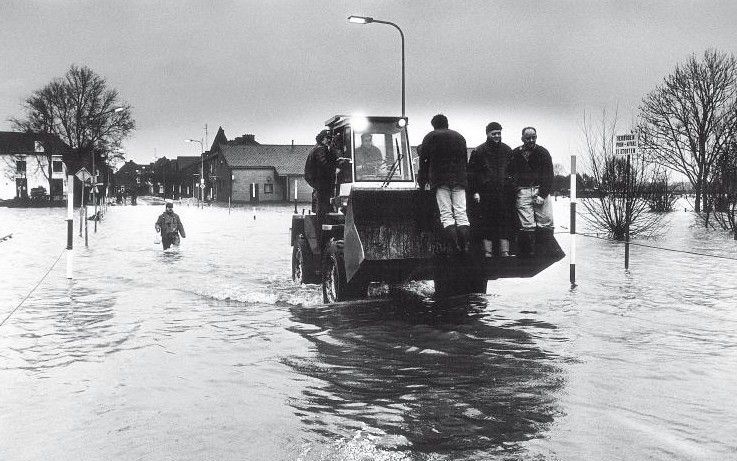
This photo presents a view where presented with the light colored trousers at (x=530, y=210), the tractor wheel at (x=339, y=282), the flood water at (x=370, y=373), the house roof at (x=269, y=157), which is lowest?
the flood water at (x=370, y=373)

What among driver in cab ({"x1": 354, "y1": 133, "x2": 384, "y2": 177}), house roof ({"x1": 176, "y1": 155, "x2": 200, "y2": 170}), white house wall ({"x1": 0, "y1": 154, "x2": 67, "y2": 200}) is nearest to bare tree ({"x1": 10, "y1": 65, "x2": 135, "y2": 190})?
white house wall ({"x1": 0, "y1": 154, "x2": 67, "y2": 200})

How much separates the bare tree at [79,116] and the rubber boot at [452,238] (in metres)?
70.7

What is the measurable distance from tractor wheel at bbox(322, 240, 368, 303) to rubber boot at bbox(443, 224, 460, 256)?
1.24 meters

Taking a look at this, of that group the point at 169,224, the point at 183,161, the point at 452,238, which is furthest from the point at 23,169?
the point at 452,238

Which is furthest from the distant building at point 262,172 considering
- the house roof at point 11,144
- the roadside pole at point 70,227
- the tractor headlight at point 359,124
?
the tractor headlight at point 359,124

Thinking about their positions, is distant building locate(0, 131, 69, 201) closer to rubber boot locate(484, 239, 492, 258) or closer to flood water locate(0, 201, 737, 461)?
flood water locate(0, 201, 737, 461)

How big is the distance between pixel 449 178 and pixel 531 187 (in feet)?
4.54

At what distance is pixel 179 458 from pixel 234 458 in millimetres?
310

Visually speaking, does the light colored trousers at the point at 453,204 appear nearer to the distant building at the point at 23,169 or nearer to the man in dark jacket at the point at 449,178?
the man in dark jacket at the point at 449,178

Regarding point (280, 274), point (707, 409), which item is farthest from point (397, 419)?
point (280, 274)

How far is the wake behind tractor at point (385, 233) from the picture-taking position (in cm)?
931

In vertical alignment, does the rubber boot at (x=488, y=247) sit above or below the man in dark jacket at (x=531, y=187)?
below

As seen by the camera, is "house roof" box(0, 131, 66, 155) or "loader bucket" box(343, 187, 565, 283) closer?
"loader bucket" box(343, 187, 565, 283)

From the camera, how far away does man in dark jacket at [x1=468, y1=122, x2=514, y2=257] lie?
32.7ft
